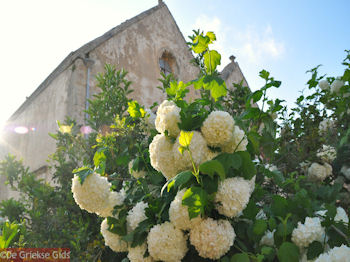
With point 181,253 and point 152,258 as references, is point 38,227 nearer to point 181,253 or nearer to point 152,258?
point 152,258

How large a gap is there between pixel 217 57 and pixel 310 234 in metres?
0.94

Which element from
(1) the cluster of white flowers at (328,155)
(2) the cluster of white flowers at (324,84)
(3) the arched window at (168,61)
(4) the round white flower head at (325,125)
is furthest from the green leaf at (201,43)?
(3) the arched window at (168,61)

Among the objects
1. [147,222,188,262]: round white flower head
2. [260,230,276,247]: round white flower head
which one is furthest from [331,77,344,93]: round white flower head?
[147,222,188,262]: round white flower head

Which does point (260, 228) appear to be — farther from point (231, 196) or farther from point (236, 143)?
point (236, 143)

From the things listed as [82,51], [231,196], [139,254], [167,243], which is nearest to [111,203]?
[139,254]

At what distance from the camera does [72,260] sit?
6.99ft

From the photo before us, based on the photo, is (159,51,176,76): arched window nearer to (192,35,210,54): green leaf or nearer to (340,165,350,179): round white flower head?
(340,165,350,179): round white flower head

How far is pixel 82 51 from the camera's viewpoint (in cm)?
596

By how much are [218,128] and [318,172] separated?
1.69m

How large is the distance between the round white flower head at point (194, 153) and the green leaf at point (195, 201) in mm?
137

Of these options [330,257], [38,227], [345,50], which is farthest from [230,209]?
[345,50]

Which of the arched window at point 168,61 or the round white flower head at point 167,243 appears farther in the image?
the arched window at point 168,61

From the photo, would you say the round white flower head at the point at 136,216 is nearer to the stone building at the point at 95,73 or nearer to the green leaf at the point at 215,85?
the green leaf at the point at 215,85

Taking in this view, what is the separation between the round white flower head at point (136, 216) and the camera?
1.26 meters
